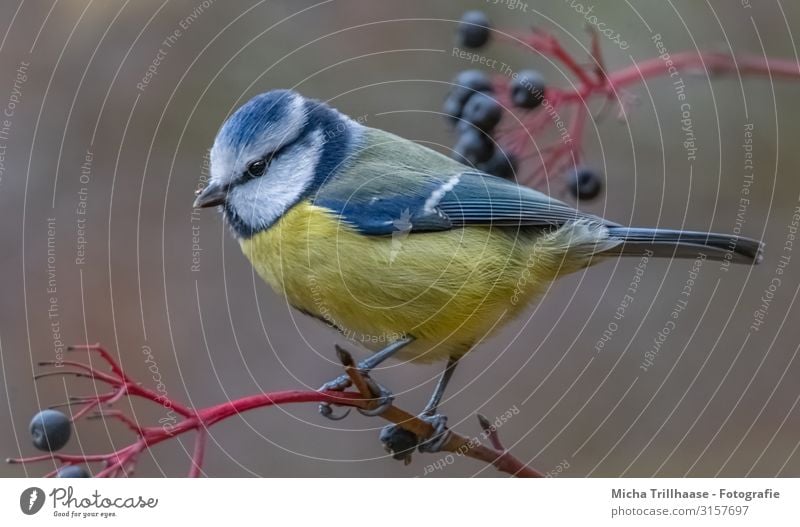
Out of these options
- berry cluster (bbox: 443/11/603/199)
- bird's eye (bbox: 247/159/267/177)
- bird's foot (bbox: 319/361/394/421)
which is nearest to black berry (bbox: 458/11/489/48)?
berry cluster (bbox: 443/11/603/199)

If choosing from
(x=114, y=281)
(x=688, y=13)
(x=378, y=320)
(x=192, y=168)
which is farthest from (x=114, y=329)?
(x=688, y=13)

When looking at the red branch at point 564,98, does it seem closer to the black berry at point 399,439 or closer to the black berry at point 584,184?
the black berry at point 584,184

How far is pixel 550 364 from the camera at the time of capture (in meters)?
1.13

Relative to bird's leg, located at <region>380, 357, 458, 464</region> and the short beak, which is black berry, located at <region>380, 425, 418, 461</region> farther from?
the short beak

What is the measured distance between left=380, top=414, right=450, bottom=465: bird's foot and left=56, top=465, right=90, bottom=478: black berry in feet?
0.92

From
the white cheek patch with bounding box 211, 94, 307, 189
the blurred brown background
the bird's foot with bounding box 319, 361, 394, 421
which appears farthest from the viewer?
the blurred brown background

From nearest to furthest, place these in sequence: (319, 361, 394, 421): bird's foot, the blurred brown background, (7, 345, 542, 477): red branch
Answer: (7, 345, 542, 477): red branch, (319, 361, 394, 421): bird's foot, the blurred brown background

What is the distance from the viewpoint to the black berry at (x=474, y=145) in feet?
2.95

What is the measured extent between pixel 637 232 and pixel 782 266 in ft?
0.70

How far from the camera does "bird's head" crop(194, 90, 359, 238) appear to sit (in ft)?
2.73

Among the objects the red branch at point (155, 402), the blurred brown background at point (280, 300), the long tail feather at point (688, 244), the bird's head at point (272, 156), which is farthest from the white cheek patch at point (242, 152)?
the long tail feather at point (688, 244)

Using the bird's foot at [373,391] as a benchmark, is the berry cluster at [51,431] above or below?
below

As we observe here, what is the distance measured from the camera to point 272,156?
2.85 ft
